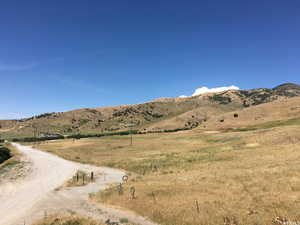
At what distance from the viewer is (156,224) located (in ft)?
44.5

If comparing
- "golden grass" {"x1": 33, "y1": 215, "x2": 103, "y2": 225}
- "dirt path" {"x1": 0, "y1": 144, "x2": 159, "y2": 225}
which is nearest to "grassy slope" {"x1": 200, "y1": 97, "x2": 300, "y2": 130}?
"dirt path" {"x1": 0, "y1": 144, "x2": 159, "y2": 225}

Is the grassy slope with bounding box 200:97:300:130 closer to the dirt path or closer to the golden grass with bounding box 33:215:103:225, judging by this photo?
the dirt path

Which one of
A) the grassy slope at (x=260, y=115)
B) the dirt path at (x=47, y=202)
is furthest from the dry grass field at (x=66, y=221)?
the grassy slope at (x=260, y=115)

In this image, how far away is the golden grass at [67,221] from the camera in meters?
13.8

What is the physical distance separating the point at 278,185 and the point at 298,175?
11.8ft

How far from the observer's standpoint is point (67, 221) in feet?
46.2

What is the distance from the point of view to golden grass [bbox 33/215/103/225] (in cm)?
1379

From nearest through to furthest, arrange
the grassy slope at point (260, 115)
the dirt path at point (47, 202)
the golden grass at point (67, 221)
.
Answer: the golden grass at point (67, 221)
the dirt path at point (47, 202)
the grassy slope at point (260, 115)

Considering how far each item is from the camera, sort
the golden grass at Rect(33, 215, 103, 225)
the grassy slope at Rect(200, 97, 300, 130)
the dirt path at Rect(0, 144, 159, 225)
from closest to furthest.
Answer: the golden grass at Rect(33, 215, 103, 225) → the dirt path at Rect(0, 144, 159, 225) → the grassy slope at Rect(200, 97, 300, 130)

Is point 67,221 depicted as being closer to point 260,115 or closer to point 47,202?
point 47,202

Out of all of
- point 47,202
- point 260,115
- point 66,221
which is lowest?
point 47,202

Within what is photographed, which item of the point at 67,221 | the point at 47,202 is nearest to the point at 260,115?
the point at 47,202

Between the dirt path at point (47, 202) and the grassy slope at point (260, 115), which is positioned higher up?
the grassy slope at point (260, 115)

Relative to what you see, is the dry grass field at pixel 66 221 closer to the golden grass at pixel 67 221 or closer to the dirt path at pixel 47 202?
the golden grass at pixel 67 221
